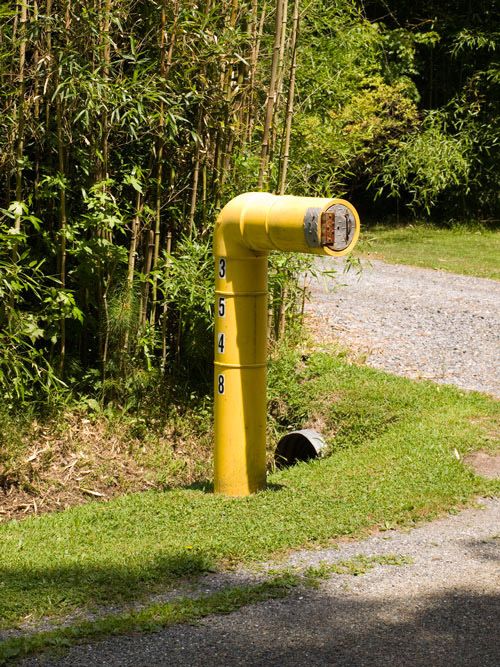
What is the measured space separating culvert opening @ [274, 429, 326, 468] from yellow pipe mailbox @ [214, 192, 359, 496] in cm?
97

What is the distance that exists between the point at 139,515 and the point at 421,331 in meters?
4.58

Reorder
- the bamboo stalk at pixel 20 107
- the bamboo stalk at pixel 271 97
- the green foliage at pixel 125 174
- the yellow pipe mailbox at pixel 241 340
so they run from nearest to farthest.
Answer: the yellow pipe mailbox at pixel 241 340
the bamboo stalk at pixel 271 97
the bamboo stalk at pixel 20 107
the green foliage at pixel 125 174

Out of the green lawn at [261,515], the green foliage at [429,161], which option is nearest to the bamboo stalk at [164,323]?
the green lawn at [261,515]

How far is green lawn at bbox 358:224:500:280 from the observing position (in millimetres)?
12344

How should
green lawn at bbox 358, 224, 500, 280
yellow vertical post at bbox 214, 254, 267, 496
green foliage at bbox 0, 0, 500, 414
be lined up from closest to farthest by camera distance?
yellow vertical post at bbox 214, 254, 267, 496 < green foliage at bbox 0, 0, 500, 414 < green lawn at bbox 358, 224, 500, 280

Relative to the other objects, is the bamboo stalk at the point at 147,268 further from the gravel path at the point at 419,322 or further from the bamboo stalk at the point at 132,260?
the gravel path at the point at 419,322

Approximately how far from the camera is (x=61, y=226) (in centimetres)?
614

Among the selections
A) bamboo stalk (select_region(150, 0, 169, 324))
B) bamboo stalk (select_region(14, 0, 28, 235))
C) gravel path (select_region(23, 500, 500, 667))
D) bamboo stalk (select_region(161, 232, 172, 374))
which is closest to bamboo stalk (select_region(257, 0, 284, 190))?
bamboo stalk (select_region(150, 0, 169, 324))

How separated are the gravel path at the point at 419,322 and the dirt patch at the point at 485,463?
147cm

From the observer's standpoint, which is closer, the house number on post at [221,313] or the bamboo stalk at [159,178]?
the house number on post at [221,313]

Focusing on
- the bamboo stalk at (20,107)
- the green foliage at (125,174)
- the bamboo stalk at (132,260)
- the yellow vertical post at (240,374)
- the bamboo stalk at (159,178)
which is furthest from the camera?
the bamboo stalk at (132,260)

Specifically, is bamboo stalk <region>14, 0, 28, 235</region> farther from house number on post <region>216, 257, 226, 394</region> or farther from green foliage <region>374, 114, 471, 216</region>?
green foliage <region>374, 114, 471, 216</region>

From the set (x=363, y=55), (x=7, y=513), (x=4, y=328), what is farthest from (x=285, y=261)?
(x=363, y=55)

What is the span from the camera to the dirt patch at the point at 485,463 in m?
5.18
